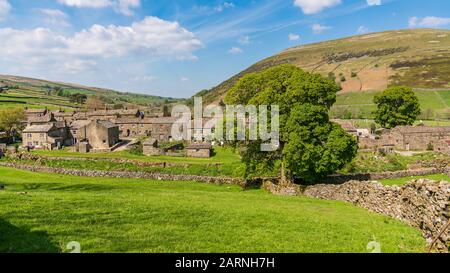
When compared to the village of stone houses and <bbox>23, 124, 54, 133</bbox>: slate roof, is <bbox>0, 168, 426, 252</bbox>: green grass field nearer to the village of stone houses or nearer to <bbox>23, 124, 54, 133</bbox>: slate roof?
the village of stone houses

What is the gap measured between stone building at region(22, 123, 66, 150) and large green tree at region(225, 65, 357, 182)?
179 feet

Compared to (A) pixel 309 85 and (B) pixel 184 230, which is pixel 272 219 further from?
(A) pixel 309 85

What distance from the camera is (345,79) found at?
17050 cm

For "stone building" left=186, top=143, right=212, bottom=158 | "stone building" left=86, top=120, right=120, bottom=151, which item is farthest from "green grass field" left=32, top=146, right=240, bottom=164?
"stone building" left=86, top=120, right=120, bottom=151

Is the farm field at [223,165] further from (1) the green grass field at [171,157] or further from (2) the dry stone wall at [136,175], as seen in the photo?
(2) the dry stone wall at [136,175]

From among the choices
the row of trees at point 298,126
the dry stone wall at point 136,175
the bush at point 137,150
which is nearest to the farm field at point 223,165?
the dry stone wall at point 136,175

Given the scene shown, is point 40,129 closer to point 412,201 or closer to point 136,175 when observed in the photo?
point 136,175

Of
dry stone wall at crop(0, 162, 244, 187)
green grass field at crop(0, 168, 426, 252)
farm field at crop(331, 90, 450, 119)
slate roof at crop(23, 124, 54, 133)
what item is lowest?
dry stone wall at crop(0, 162, 244, 187)

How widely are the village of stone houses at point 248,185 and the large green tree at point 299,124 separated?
0.14 m

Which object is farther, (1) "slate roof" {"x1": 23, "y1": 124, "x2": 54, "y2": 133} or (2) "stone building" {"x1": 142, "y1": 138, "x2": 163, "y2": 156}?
(1) "slate roof" {"x1": 23, "y1": 124, "x2": 54, "y2": 133}

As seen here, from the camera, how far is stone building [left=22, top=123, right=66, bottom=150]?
76.2 meters

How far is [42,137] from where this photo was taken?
7650 centimetres

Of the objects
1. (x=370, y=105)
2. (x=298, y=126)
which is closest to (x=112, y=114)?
(x=298, y=126)
